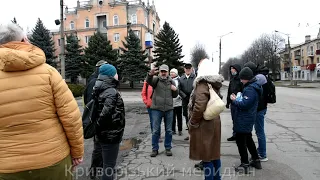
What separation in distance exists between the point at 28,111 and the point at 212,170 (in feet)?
8.92

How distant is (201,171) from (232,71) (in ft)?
9.03

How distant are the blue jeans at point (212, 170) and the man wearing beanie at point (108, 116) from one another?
1.35 meters

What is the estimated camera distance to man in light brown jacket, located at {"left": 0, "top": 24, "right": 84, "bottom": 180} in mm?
2145

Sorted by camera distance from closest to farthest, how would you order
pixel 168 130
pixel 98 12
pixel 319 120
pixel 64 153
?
pixel 64 153
pixel 168 130
pixel 319 120
pixel 98 12

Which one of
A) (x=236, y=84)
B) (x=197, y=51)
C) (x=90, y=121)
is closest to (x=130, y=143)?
(x=236, y=84)

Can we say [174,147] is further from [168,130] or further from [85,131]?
[85,131]

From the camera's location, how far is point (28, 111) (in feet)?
7.16

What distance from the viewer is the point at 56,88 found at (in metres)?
2.28

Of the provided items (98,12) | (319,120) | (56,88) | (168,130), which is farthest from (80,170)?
(98,12)

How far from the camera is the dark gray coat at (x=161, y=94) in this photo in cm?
586

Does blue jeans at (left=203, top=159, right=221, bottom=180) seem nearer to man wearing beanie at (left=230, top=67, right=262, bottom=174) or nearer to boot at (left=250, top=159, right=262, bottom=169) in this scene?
man wearing beanie at (left=230, top=67, right=262, bottom=174)

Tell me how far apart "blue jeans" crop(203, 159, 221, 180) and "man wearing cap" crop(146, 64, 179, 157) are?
1.90 m

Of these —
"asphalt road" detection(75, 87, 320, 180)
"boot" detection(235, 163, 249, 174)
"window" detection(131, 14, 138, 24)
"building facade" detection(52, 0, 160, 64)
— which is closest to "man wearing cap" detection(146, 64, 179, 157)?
"asphalt road" detection(75, 87, 320, 180)

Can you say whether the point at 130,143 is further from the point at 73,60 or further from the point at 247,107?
the point at 73,60
